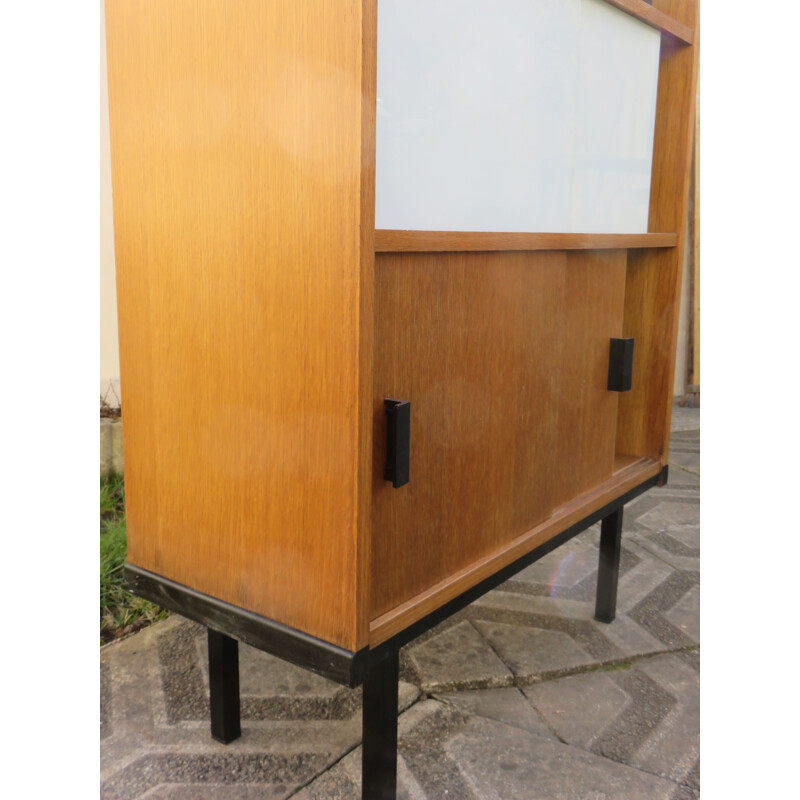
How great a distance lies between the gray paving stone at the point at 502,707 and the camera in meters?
2.02

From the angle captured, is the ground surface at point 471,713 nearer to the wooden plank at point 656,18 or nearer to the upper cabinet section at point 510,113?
the upper cabinet section at point 510,113

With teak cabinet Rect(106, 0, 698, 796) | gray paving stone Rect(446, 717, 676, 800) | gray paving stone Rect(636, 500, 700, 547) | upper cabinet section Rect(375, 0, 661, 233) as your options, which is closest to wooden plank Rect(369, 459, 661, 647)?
teak cabinet Rect(106, 0, 698, 796)

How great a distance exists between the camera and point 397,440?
1.30 m

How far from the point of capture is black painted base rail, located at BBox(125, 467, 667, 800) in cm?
131

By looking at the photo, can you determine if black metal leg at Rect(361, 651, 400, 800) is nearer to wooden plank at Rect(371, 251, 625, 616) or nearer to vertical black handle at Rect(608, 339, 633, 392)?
wooden plank at Rect(371, 251, 625, 616)

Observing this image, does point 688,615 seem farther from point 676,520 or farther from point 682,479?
point 682,479

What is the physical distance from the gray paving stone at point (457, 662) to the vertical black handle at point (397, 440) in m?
1.06

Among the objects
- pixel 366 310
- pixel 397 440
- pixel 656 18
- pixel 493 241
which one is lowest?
pixel 397 440

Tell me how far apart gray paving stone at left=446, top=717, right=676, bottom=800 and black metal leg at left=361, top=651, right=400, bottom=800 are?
12.4 inches

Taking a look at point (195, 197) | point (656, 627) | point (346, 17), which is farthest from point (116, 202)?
point (656, 627)

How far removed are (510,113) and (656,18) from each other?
28.5 inches

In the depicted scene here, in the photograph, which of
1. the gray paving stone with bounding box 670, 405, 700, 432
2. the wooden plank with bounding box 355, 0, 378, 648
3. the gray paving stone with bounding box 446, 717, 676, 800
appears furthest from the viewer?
the gray paving stone with bounding box 670, 405, 700, 432

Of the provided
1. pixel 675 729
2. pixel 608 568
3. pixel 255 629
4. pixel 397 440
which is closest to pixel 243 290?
pixel 397 440

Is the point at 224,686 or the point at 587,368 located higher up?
the point at 587,368
